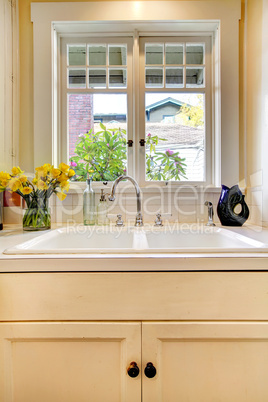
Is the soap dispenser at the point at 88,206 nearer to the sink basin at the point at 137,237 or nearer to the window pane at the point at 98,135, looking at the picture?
the sink basin at the point at 137,237

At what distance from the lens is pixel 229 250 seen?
0.68 meters

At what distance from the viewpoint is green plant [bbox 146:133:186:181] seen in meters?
1.47

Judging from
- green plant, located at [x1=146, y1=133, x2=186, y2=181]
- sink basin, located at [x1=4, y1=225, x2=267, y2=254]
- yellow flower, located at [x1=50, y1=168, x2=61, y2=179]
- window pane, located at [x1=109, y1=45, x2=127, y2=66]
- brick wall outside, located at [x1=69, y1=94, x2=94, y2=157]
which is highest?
window pane, located at [x1=109, y1=45, x2=127, y2=66]

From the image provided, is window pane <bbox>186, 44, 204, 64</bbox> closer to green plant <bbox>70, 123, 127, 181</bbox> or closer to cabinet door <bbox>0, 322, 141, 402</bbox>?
green plant <bbox>70, 123, 127, 181</bbox>

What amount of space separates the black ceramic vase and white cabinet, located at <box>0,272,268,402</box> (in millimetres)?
583

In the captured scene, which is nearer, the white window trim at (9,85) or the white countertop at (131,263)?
the white countertop at (131,263)

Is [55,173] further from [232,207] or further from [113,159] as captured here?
[232,207]

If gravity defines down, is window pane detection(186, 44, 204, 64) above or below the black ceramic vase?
above

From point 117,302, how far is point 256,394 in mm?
484

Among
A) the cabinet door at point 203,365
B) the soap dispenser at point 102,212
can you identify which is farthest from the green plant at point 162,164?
the cabinet door at point 203,365

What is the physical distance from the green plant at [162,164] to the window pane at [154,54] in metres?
0.48

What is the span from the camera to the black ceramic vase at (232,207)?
47.1 inches

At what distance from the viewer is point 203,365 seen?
0.66m

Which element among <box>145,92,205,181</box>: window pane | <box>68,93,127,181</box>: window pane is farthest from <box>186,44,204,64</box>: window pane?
<box>68,93,127,181</box>: window pane
